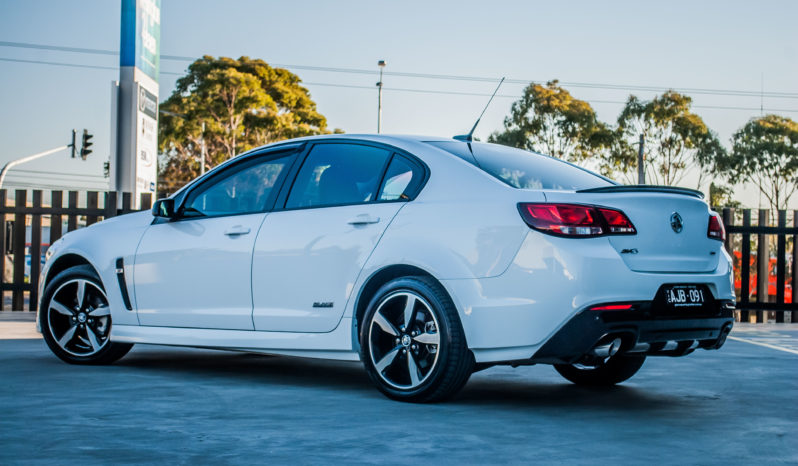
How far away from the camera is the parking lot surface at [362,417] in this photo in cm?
411

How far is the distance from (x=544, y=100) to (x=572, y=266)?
149 feet

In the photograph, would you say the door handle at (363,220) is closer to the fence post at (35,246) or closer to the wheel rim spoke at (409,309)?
the wheel rim spoke at (409,309)

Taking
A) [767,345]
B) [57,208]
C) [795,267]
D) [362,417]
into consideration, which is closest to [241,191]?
[362,417]

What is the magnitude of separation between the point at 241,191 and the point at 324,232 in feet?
3.21

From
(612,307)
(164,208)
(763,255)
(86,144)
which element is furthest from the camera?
(86,144)

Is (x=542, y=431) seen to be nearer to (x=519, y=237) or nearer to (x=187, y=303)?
(x=519, y=237)

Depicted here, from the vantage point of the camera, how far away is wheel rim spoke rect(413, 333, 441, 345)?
208 inches

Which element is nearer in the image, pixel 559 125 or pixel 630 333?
pixel 630 333

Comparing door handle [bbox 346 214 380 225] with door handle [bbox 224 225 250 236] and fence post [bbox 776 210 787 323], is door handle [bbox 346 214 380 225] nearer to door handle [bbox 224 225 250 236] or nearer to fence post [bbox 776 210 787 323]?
door handle [bbox 224 225 250 236]

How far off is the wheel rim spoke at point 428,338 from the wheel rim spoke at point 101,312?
270 cm

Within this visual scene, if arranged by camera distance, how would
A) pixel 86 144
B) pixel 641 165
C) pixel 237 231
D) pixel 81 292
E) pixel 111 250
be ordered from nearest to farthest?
pixel 237 231 < pixel 111 250 < pixel 81 292 < pixel 86 144 < pixel 641 165

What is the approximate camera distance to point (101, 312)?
23.6 feet

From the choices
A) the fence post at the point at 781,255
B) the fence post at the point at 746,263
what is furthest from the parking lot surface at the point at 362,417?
the fence post at the point at 781,255

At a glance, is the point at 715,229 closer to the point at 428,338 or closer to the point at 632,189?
the point at 632,189
